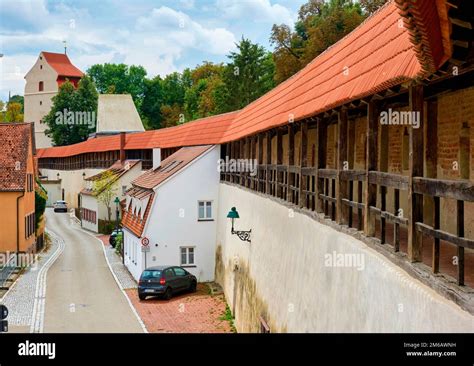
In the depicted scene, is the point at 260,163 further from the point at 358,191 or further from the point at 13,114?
the point at 13,114

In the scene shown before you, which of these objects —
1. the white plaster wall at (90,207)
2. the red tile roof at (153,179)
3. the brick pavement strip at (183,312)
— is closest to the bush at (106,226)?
the white plaster wall at (90,207)

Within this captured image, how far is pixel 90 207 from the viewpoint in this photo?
53.7 m

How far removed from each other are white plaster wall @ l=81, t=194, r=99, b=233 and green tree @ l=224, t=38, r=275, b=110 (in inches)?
743

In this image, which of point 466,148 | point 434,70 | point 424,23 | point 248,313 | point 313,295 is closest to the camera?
point 424,23

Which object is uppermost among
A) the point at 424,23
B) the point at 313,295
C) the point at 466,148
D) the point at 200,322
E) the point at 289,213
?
the point at 424,23

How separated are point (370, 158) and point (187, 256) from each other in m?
22.0

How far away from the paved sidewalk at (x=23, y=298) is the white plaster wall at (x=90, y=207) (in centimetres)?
1558

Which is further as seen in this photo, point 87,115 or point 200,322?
point 87,115

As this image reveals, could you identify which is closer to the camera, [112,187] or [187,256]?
[187,256]

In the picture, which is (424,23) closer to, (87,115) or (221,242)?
(221,242)

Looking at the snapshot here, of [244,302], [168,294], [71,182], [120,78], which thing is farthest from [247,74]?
[244,302]
